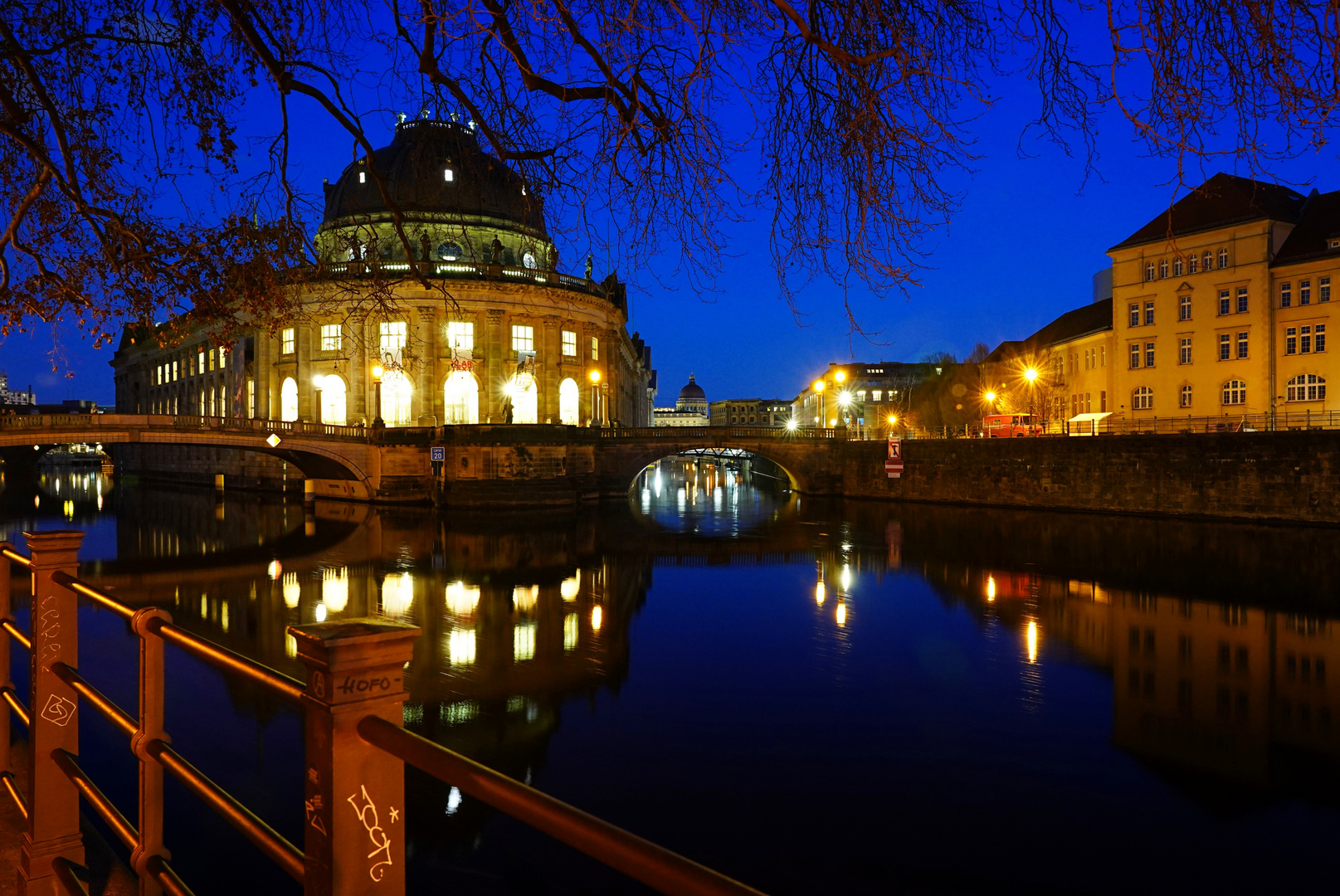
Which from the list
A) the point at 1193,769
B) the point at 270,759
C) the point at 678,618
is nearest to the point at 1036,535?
the point at 678,618

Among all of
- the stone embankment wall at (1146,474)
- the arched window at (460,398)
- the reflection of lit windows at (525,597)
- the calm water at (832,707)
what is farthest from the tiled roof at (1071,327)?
the reflection of lit windows at (525,597)

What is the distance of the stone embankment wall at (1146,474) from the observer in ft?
101

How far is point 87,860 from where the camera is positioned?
4328 mm

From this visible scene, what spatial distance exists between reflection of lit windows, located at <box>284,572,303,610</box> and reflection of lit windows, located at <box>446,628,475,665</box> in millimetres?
5457

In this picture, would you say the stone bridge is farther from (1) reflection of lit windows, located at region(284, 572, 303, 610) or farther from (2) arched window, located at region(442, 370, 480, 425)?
(1) reflection of lit windows, located at region(284, 572, 303, 610)

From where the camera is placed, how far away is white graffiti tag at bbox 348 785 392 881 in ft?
6.49

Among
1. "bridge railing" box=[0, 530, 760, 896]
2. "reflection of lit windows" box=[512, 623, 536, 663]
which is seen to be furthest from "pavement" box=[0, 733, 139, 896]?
"reflection of lit windows" box=[512, 623, 536, 663]

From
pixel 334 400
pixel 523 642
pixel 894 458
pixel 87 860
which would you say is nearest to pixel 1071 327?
pixel 894 458

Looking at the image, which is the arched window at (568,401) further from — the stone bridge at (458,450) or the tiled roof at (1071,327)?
the tiled roof at (1071,327)

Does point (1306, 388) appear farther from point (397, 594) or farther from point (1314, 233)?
point (397, 594)

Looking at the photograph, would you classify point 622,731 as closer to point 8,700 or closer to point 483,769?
point 8,700

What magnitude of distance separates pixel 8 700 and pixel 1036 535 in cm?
3177

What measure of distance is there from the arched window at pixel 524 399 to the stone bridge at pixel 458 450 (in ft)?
19.3

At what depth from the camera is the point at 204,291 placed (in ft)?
25.4
